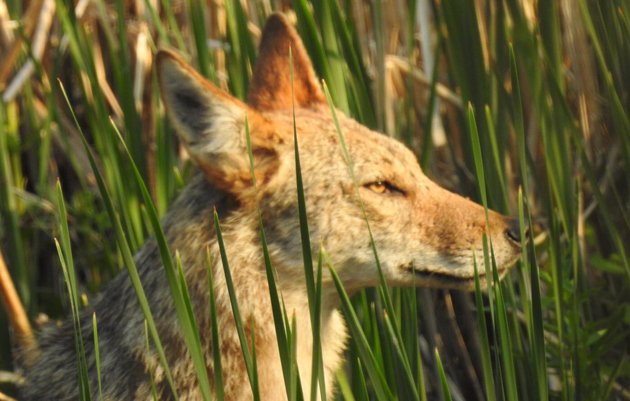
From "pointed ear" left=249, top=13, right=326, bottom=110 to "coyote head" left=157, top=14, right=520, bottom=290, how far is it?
0.34 m

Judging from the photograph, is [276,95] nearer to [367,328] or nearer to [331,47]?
[331,47]

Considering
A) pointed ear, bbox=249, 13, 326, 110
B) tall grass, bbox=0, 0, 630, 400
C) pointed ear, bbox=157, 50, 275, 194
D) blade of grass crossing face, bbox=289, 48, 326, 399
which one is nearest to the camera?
blade of grass crossing face, bbox=289, 48, 326, 399

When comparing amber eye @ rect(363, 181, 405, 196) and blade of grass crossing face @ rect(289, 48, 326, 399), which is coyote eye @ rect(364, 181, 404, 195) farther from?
blade of grass crossing face @ rect(289, 48, 326, 399)

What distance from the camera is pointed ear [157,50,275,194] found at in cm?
311

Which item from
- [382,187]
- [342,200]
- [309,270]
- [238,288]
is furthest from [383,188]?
[309,270]

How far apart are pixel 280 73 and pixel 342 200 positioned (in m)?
0.70

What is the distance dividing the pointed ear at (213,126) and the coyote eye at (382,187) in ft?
1.14

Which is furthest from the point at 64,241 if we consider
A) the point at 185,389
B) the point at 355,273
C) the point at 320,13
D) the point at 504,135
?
the point at 504,135

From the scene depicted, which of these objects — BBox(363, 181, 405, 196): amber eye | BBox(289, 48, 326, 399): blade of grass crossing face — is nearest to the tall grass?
BBox(289, 48, 326, 399): blade of grass crossing face

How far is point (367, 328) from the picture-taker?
3.55 m

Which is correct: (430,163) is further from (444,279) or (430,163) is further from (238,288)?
(238,288)

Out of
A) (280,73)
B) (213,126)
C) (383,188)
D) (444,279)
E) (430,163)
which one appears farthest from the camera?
(430,163)

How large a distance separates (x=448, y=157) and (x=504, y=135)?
0.87 m

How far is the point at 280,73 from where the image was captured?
12.7ft
